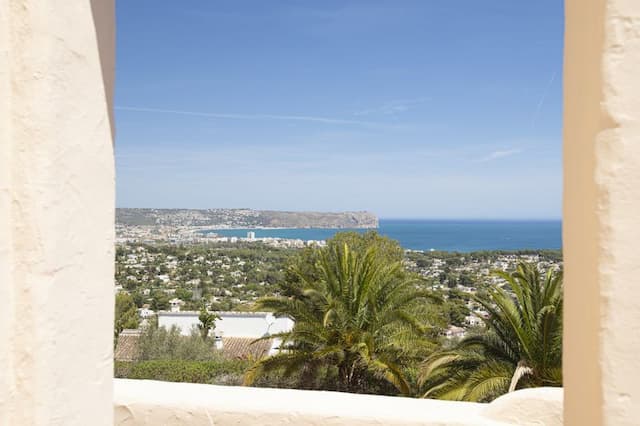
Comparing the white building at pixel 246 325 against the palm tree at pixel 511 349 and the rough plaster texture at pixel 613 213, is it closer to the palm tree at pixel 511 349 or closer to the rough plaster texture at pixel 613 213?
the palm tree at pixel 511 349

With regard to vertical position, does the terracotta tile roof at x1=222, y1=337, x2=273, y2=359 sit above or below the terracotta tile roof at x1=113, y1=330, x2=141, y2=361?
below

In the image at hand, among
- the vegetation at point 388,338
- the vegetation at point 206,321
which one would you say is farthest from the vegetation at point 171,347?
the vegetation at point 206,321

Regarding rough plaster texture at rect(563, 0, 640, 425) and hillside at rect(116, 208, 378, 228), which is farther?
hillside at rect(116, 208, 378, 228)

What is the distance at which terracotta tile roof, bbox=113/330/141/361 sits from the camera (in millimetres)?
16484

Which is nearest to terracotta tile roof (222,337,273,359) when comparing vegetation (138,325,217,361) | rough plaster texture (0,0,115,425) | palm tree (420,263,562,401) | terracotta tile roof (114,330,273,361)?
terracotta tile roof (114,330,273,361)

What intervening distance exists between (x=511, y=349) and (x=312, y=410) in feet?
20.4

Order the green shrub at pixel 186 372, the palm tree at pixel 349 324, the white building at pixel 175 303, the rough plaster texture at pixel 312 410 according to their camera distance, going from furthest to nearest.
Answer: the white building at pixel 175 303
the green shrub at pixel 186 372
the palm tree at pixel 349 324
the rough plaster texture at pixel 312 410

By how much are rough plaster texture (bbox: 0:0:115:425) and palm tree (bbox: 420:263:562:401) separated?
6704 mm

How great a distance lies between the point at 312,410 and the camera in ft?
9.73

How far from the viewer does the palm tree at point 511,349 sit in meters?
7.67

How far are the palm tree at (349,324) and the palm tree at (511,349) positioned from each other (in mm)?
1265

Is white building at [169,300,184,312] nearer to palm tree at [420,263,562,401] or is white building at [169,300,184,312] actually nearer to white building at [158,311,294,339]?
white building at [158,311,294,339]

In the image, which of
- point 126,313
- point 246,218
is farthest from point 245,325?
point 246,218

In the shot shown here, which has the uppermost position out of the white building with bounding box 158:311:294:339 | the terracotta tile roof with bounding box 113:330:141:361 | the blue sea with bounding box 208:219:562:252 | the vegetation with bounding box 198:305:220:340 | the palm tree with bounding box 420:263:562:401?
the palm tree with bounding box 420:263:562:401
